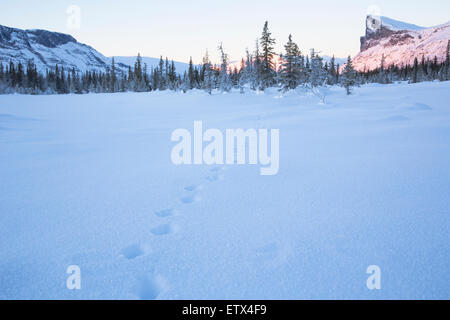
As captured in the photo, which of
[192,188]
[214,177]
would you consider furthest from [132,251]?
[214,177]

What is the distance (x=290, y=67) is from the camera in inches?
1053

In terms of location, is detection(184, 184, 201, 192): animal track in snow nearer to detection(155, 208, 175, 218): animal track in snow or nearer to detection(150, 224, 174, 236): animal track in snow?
detection(155, 208, 175, 218): animal track in snow

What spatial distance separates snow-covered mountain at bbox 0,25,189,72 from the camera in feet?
480

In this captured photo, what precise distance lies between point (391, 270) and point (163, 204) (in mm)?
2395

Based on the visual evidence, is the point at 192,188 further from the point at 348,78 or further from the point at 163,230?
the point at 348,78

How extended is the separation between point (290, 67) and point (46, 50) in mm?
201398

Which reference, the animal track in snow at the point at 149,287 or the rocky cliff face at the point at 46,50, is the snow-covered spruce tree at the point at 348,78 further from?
the rocky cliff face at the point at 46,50

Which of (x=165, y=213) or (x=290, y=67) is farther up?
(x=290, y=67)

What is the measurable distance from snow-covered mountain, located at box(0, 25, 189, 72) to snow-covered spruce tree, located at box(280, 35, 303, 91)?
12878 centimetres

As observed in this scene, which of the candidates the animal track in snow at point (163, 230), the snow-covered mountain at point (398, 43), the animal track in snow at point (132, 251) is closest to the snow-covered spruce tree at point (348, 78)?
the animal track in snow at point (163, 230)
